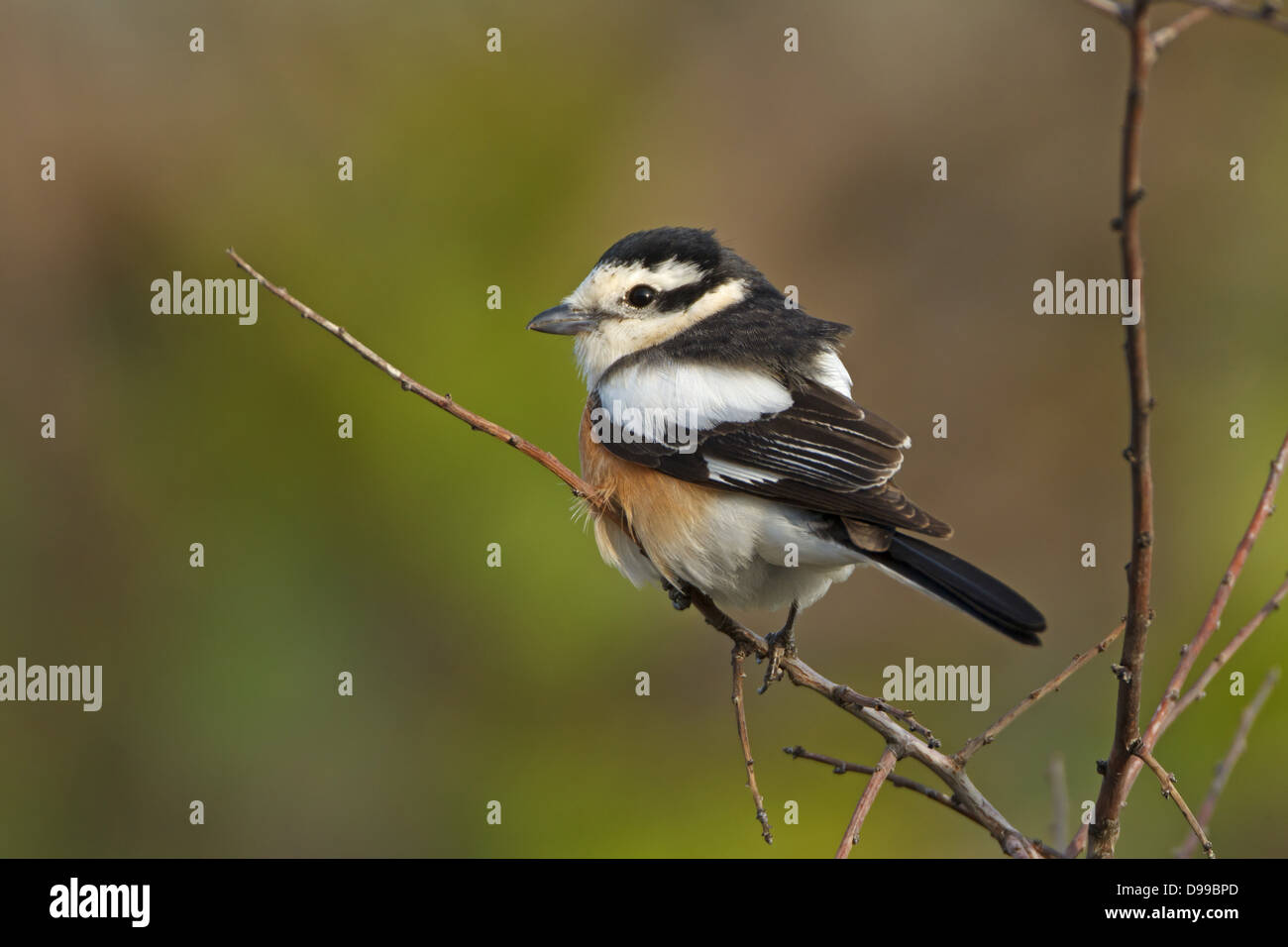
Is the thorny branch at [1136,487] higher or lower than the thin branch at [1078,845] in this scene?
higher

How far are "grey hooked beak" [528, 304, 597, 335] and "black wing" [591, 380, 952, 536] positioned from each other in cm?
59

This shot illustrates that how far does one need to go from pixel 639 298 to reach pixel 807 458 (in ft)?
3.47

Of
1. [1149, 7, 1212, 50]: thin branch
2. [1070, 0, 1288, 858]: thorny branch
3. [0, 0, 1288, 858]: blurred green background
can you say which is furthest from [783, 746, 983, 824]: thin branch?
[0, 0, 1288, 858]: blurred green background

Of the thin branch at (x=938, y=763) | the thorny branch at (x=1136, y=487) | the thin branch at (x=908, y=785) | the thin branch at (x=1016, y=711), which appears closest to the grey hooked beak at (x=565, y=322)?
the thin branch at (x=938, y=763)

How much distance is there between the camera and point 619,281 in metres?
4.14

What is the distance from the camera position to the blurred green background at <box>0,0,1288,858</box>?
188 inches

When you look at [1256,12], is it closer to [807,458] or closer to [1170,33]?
[1170,33]

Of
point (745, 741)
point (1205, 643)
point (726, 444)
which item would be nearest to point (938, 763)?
point (745, 741)

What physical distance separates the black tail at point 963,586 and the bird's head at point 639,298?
4.46 ft

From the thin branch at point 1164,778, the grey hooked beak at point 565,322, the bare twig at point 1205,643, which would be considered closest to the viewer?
the thin branch at point 1164,778

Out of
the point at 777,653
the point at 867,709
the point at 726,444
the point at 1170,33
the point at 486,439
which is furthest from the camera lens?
the point at 486,439

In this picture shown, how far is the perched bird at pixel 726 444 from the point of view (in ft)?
10.7

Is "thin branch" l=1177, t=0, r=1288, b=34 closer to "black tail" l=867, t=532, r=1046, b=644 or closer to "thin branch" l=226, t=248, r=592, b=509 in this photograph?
"black tail" l=867, t=532, r=1046, b=644

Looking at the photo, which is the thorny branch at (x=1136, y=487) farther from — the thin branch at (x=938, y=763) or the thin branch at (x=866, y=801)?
the thin branch at (x=866, y=801)
